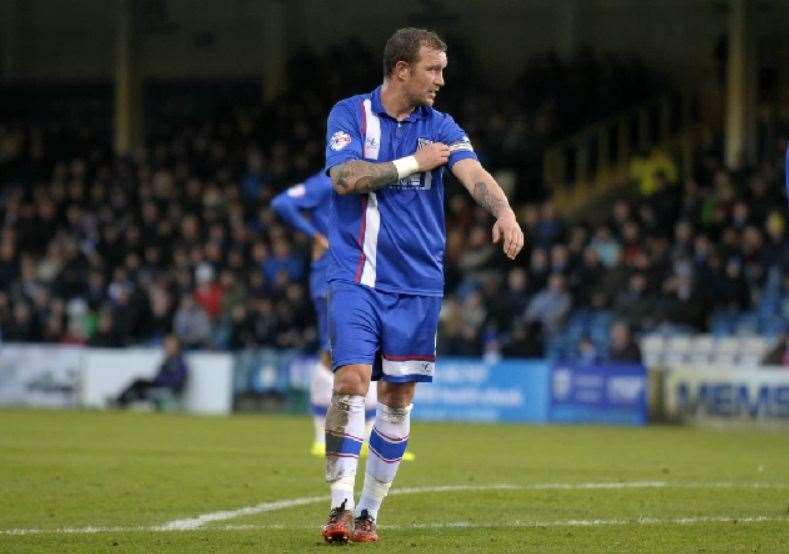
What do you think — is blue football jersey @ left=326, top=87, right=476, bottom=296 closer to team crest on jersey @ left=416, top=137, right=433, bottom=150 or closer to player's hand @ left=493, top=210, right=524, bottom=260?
team crest on jersey @ left=416, top=137, right=433, bottom=150

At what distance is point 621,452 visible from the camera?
1569cm

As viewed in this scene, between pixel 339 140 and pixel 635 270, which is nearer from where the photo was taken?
pixel 339 140

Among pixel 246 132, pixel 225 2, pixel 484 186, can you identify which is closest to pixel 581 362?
pixel 246 132

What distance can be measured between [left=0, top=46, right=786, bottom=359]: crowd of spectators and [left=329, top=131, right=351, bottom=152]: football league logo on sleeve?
50.2 feet

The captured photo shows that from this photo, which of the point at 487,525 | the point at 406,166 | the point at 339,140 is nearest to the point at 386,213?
the point at 406,166

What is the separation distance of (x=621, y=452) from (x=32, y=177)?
2189cm

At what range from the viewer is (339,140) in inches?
317

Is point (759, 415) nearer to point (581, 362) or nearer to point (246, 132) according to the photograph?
point (581, 362)

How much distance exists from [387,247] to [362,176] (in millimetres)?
395

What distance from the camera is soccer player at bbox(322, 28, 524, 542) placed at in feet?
25.8

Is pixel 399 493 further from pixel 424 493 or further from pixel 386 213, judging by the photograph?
pixel 386 213

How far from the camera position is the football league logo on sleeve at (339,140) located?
8031 millimetres

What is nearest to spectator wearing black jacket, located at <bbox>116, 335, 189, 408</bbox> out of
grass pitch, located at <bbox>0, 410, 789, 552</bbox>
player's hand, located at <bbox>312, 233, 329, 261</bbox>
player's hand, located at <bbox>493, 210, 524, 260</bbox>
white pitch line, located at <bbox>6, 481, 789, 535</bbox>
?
grass pitch, located at <bbox>0, 410, 789, 552</bbox>

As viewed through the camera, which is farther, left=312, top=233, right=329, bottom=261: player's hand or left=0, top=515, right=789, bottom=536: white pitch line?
left=312, top=233, right=329, bottom=261: player's hand
